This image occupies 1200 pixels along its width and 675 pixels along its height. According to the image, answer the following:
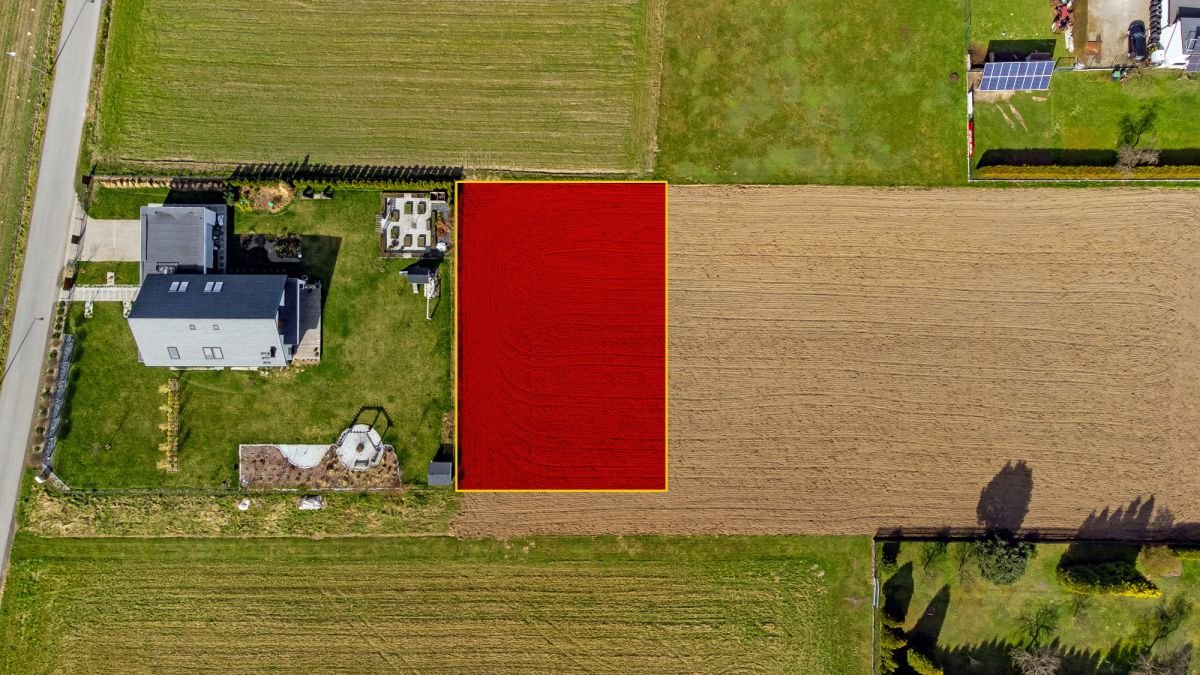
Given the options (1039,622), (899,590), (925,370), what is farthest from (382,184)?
(1039,622)

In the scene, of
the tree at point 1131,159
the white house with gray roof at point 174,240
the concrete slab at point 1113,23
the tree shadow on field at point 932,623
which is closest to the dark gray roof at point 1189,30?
the concrete slab at point 1113,23

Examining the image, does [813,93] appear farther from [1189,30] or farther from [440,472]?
[440,472]

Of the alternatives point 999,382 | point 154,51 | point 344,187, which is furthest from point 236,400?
point 999,382

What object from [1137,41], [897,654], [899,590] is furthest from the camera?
[1137,41]

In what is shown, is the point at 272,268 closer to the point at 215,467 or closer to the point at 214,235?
the point at 214,235

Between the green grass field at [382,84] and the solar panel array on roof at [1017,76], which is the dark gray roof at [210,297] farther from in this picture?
the solar panel array on roof at [1017,76]

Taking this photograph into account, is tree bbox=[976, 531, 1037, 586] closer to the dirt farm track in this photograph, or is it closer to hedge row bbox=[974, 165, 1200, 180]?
the dirt farm track
